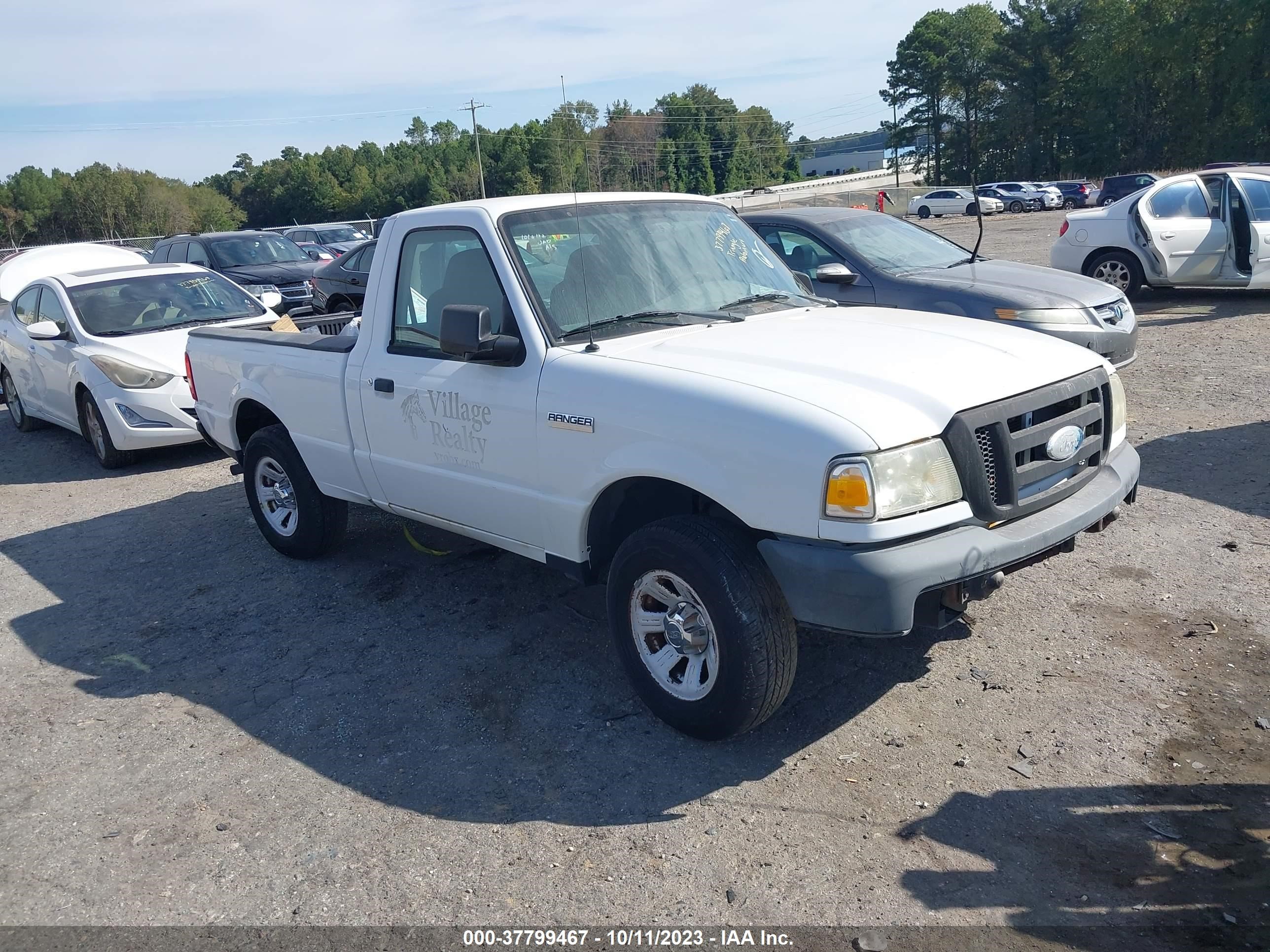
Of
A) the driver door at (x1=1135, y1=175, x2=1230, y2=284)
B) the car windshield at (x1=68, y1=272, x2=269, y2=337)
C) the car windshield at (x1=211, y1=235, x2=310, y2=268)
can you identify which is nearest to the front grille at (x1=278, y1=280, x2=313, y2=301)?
the car windshield at (x1=211, y1=235, x2=310, y2=268)

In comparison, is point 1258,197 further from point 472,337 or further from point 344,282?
point 344,282

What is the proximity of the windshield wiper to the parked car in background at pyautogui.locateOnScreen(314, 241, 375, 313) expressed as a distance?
10706 millimetres

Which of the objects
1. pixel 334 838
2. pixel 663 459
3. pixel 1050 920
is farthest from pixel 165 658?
pixel 1050 920

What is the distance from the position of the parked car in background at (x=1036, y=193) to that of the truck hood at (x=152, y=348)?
42141 millimetres

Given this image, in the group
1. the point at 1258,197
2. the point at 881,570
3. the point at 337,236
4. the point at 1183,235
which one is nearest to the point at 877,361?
the point at 881,570

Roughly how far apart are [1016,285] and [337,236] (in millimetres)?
24725

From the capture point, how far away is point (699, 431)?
358 centimetres

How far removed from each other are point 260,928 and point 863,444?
7.88 feet

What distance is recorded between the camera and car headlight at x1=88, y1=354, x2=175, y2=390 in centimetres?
877

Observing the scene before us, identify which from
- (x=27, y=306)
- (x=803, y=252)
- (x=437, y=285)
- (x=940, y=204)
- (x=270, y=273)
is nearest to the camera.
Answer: (x=437, y=285)

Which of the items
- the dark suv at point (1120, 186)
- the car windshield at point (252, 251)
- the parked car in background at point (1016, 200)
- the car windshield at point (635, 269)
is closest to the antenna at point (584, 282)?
the car windshield at point (635, 269)

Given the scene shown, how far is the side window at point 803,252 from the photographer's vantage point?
863cm

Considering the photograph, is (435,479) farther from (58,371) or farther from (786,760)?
(58,371)

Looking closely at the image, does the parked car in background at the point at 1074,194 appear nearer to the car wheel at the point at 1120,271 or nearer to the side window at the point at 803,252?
the car wheel at the point at 1120,271
